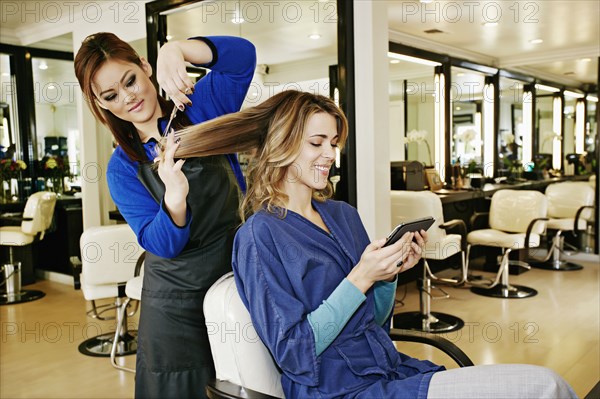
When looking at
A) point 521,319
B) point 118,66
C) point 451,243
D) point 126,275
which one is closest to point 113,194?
point 118,66

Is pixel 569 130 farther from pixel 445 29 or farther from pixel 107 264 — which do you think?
pixel 107 264

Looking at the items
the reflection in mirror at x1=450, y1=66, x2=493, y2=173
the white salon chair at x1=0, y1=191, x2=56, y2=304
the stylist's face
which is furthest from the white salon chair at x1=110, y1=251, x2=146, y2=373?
the reflection in mirror at x1=450, y1=66, x2=493, y2=173

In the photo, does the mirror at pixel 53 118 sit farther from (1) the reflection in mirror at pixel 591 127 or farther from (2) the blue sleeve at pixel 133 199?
(1) the reflection in mirror at pixel 591 127

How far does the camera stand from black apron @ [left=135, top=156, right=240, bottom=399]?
1.50 m

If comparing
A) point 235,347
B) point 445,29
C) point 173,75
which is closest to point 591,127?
point 445,29

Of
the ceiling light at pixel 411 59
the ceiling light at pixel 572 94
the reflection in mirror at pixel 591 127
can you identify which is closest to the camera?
the ceiling light at pixel 411 59

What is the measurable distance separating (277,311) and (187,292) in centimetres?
31

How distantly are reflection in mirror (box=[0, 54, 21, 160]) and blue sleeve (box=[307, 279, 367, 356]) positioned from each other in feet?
17.3

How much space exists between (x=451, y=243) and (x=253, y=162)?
2770mm

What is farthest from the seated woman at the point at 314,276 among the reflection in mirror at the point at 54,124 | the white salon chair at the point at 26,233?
the reflection in mirror at the point at 54,124

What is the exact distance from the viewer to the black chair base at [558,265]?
5.79 m

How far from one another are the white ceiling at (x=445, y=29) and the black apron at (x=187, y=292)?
1829 mm

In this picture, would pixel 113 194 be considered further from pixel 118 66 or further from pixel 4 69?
pixel 4 69

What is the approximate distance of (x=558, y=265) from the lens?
5.84 metres
